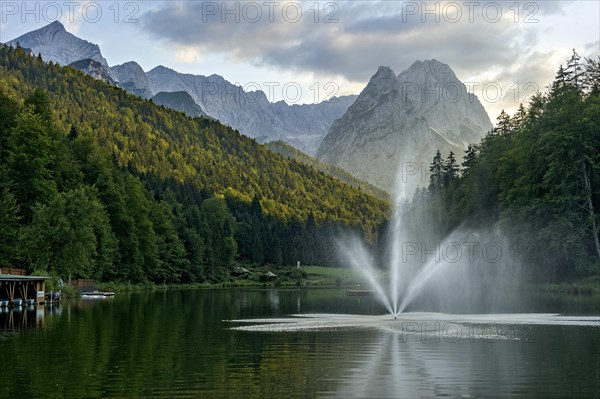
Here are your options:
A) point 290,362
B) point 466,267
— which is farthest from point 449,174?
point 290,362

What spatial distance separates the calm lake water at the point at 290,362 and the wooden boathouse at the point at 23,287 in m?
20.5

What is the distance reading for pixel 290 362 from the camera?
2862 cm

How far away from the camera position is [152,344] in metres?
35.0

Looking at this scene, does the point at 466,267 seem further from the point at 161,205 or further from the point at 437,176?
the point at 437,176

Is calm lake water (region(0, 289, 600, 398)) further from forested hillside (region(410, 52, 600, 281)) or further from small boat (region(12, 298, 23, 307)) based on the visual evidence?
forested hillside (region(410, 52, 600, 281))

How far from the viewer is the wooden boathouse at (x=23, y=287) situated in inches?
2539

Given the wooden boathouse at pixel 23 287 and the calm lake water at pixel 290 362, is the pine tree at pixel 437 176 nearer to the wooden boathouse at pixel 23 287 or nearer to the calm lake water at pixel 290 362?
the wooden boathouse at pixel 23 287

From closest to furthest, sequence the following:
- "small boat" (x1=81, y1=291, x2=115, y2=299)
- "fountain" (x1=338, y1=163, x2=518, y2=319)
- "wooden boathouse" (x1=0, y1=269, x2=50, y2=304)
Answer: "wooden boathouse" (x1=0, y1=269, x2=50, y2=304)
"small boat" (x1=81, y1=291, x2=115, y2=299)
"fountain" (x1=338, y1=163, x2=518, y2=319)

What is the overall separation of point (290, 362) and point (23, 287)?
1802 inches

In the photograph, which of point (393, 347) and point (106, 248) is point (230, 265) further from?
point (393, 347)

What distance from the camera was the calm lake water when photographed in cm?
2225

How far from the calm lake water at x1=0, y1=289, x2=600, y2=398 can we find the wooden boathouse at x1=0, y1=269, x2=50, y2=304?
2047cm

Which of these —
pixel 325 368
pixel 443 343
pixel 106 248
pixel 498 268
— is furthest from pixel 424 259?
pixel 325 368

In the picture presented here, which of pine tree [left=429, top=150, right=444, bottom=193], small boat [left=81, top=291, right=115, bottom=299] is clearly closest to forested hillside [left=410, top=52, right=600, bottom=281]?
pine tree [left=429, top=150, right=444, bottom=193]
